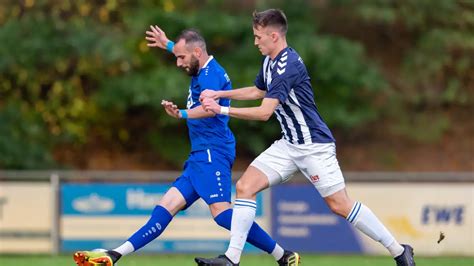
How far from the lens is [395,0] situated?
21.6m

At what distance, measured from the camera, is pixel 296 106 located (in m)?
8.55

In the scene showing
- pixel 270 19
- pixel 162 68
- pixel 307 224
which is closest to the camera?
pixel 270 19

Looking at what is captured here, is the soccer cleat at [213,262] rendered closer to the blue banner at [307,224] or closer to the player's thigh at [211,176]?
the player's thigh at [211,176]

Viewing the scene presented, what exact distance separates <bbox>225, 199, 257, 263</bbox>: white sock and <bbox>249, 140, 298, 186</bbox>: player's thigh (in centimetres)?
28

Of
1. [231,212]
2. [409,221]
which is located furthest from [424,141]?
[231,212]

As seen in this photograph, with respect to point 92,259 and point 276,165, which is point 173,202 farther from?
point 276,165

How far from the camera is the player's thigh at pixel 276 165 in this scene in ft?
28.2

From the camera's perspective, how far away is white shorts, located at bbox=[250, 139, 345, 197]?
8523 mm

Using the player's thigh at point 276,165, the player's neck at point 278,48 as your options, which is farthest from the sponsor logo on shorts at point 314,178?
the player's neck at point 278,48

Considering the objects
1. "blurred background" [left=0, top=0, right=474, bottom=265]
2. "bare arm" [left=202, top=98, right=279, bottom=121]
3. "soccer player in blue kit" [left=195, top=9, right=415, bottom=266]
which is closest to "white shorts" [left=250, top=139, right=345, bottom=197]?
"soccer player in blue kit" [left=195, top=9, right=415, bottom=266]

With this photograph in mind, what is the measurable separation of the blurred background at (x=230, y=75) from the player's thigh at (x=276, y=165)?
9822mm

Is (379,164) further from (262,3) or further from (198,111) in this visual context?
(198,111)

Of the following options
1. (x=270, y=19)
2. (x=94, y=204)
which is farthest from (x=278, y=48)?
(x=94, y=204)

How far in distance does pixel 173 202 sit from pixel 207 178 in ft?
1.23
